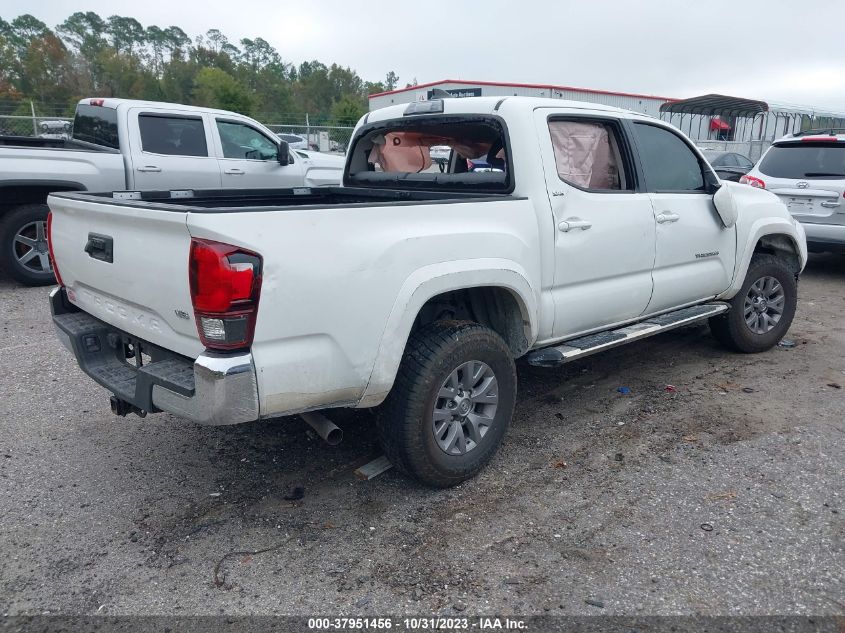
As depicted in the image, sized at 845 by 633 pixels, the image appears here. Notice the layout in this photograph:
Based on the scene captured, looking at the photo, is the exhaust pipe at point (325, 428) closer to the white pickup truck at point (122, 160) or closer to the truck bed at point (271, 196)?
the truck bed at point (271, 196)

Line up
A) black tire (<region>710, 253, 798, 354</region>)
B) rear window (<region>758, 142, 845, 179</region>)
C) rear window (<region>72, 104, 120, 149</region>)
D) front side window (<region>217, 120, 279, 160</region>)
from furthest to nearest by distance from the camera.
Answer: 1. front side window (<region>217, 120, 279, 160</region>)
2. rear window (<region>758, 142, 845, 179</region>)
3. rear window (<region>72, 104, 120, 149</region>)
4. black tire (<region>710, 253, 798, 354</region>)

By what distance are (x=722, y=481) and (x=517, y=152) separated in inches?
80.4

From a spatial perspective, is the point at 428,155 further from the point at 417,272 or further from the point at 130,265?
the point at 130,265

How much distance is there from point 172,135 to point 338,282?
6.33 meters

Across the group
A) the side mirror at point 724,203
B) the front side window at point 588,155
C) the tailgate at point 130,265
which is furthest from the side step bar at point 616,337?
the tailgate at point 130,265

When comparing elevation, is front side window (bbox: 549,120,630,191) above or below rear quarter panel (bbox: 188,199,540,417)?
above

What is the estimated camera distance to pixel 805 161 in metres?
8.30

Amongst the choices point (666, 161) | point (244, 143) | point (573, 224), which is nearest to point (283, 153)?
point (244, 143)

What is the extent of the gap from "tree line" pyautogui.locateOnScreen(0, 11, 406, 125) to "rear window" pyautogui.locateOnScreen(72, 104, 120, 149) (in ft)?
79.2

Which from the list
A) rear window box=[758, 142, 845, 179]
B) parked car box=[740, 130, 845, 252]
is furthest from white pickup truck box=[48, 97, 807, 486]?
rear window box=[758, 142, 845, 179]

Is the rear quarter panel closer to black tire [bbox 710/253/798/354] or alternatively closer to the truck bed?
the truck bed

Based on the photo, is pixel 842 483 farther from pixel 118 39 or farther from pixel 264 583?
pixel 118 39

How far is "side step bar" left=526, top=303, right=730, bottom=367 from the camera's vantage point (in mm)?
3686

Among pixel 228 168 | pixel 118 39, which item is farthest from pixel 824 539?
pixel 118 39
